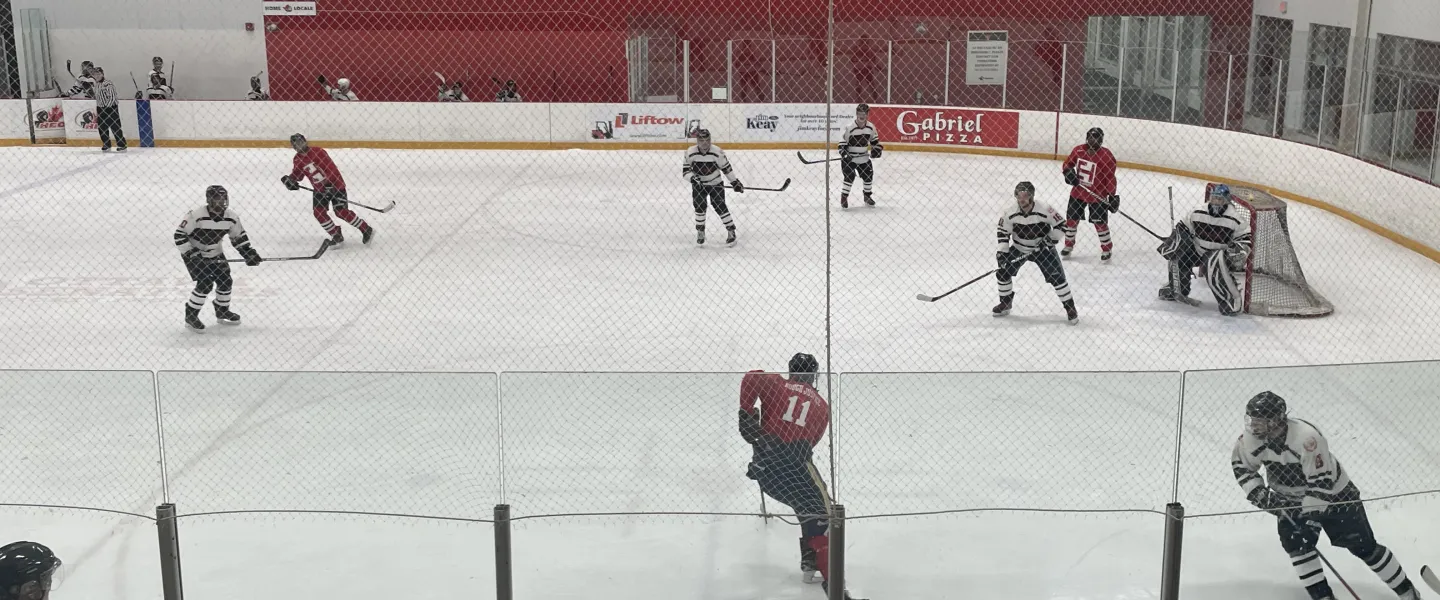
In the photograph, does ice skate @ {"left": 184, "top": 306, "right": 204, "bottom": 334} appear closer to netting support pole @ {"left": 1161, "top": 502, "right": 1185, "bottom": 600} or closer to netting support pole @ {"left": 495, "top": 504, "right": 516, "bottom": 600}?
netting support pole @ {"left": 495, "top": 504, "right": 516, "bottom": 600}

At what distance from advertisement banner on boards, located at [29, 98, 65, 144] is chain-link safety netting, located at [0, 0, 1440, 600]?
0.04 m

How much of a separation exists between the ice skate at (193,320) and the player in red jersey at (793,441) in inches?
229

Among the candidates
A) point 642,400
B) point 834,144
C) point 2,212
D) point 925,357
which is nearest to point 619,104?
point 834,144

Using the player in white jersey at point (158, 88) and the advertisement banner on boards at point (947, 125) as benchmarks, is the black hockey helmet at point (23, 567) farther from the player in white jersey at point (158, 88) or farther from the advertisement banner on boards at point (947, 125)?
the player in white jersey at point (158, 88)

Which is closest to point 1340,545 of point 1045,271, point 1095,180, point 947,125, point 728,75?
point 1045,271

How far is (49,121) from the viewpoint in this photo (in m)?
19.0

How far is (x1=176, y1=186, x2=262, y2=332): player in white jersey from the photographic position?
10.0 metres

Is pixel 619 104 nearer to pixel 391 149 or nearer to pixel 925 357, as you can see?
pixel 391 149

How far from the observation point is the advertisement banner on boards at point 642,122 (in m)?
18.9

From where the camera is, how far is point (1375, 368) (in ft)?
18.5

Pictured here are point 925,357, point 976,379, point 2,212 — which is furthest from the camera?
point 2,212

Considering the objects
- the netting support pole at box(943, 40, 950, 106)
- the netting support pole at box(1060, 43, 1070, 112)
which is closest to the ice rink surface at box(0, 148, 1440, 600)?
the netting support pole at box(1060, 43, 1070, 112)

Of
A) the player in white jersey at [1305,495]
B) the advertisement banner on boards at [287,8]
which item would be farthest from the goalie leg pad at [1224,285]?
the advertisement banner on boards at [287,8]

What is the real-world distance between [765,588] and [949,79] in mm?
13929
